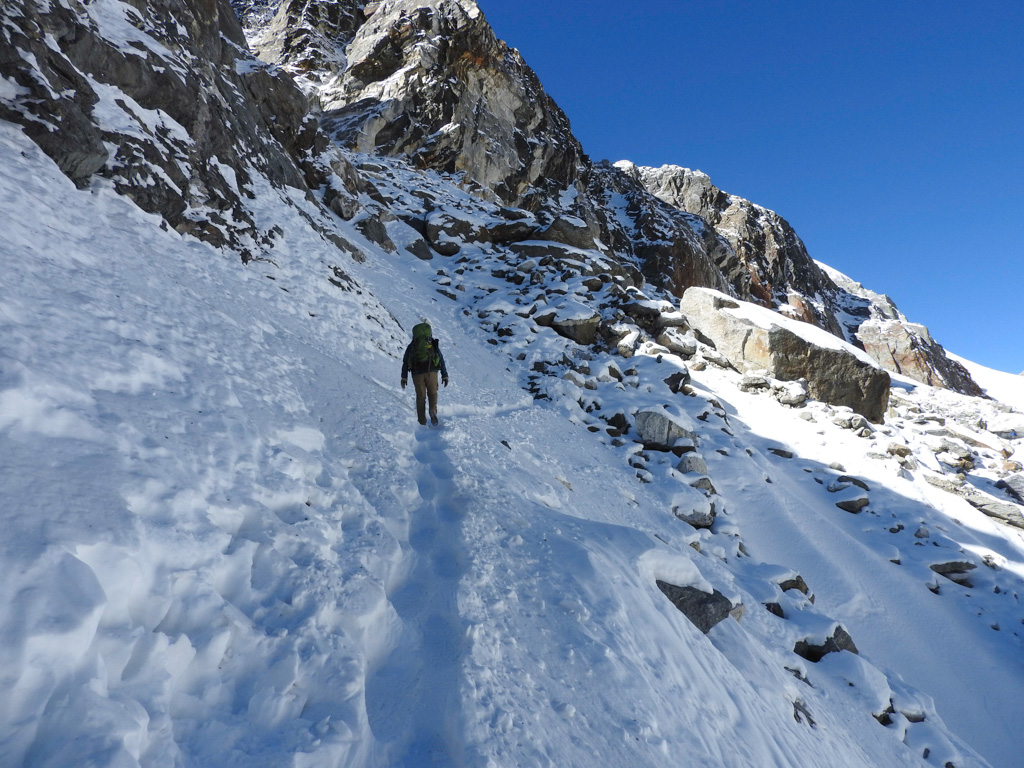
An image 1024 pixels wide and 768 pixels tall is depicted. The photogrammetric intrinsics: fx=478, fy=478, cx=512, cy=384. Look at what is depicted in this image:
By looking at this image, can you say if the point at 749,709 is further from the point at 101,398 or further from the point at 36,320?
the point at 36,320

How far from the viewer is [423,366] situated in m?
8.55

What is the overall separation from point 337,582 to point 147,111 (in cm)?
1285

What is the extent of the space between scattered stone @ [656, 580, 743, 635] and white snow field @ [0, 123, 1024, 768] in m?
0.13

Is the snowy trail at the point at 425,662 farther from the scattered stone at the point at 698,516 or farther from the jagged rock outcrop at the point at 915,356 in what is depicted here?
the jagged rock outcrop at the point at 915,356

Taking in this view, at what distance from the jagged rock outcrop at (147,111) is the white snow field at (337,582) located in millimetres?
723

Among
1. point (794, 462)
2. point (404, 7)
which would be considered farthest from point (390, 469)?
point (404, 7)

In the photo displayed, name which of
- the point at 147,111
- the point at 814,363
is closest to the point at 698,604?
the point at 147,111

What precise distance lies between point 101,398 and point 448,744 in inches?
151

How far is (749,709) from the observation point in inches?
184

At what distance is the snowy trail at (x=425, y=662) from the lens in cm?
297

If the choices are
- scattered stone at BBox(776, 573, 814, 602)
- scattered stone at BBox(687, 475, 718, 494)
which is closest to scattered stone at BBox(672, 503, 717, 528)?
scattered stone at BBox(687, 475, 718, 494)

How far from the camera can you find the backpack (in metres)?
8.56

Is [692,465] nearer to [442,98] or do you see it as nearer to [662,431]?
[662,431]

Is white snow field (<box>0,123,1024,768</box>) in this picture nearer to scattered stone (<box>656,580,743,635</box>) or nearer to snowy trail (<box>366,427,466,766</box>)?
snowy trail (<box>366,427,466,766</box>)
